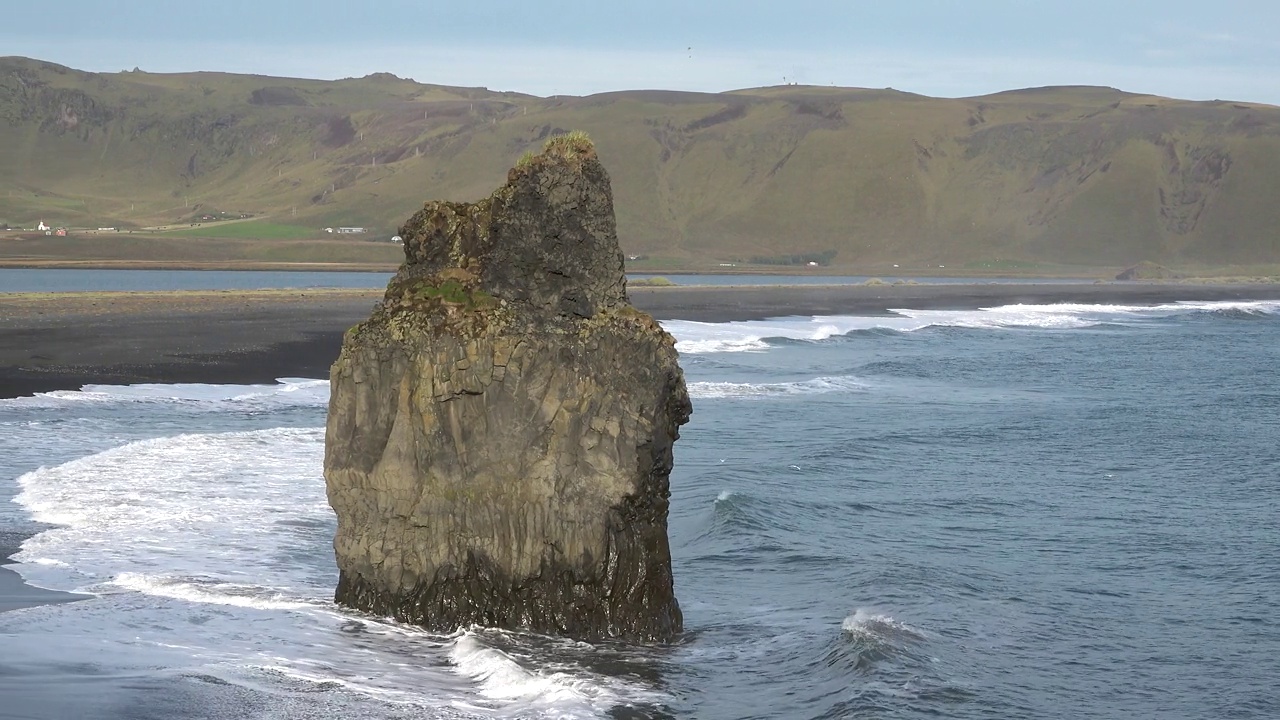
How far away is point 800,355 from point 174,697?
38.2 metres

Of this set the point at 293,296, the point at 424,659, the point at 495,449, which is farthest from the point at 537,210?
the point at 293,296

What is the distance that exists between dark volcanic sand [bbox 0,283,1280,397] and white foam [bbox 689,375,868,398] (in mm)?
9083

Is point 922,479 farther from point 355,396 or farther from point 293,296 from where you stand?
point 293,296

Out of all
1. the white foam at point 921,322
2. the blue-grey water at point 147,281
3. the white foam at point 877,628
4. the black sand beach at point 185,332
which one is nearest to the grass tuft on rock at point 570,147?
the white foam at point 877,628

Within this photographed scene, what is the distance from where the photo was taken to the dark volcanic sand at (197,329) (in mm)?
33000

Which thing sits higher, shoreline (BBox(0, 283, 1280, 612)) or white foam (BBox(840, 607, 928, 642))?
shoreline (BBox(0, 283, 1280, 612))

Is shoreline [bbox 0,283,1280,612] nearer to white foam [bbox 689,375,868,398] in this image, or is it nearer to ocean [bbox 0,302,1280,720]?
ocean [bbox 0,302,1280,720]

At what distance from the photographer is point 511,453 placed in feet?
42.4

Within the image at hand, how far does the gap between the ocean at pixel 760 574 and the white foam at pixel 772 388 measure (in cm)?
261

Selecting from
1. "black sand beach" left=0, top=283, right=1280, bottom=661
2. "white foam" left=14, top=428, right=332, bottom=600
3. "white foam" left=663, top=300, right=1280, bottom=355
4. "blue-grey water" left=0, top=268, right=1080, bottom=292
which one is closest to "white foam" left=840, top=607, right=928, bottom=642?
"white foam" left=14, top=428, right=332, bottom=600

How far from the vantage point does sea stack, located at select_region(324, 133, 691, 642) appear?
1279cm

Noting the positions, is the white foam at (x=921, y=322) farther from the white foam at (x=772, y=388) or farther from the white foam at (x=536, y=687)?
the white foam at (x=536, y=687)

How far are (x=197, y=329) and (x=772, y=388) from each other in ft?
62.3

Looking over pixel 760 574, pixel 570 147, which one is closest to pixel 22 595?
pixel 570 147
